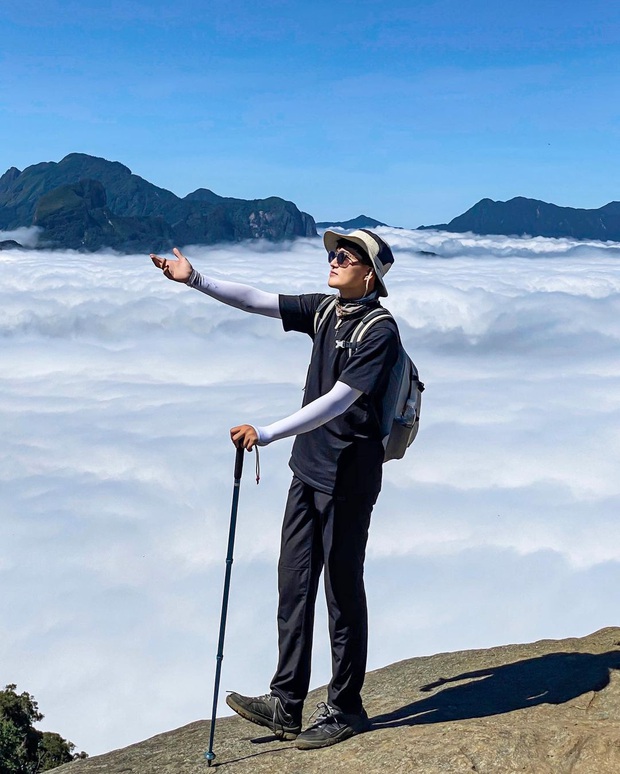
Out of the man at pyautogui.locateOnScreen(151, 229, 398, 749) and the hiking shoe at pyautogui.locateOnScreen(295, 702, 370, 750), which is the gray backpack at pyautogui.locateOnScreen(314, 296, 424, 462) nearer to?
the man at pyautogui.locateOnScreen(151, 229, 398, 749)

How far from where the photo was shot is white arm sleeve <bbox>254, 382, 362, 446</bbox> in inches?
213

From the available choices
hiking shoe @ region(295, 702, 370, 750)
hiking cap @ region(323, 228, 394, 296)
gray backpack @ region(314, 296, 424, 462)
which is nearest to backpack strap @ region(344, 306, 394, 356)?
gray backpack @ region(314, 296, 424, 462)

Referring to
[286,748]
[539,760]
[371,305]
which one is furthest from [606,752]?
[371,305]

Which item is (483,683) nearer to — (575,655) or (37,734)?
(575,655)

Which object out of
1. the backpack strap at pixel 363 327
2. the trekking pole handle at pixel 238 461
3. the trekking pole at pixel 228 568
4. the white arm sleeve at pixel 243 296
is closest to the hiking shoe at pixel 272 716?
the trekking pole at pixel 228 568

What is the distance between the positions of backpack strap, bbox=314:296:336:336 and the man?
30 millimetres

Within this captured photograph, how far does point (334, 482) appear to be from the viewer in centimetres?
586

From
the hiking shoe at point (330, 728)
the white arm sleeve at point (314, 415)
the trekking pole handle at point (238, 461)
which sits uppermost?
the white arm sleeve at point (314, 415)

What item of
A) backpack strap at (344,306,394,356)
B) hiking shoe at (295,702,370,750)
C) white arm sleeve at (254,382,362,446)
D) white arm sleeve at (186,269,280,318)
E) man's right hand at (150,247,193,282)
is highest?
man's right hand at (150,247,193,282)

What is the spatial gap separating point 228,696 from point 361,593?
1.33 meters

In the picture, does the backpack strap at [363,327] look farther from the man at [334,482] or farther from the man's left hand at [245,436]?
the man's left hand at [245,436]

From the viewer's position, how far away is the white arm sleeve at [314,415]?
542 centimetres

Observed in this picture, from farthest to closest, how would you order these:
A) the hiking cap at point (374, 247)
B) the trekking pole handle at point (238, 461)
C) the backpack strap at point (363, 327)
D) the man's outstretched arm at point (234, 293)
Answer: the man's outstretched arm at point (234, 293)
the hiking cap at point (374, 247)
the backpack strap at point (363, 327)
the trekking pole handle at point (238, 461)

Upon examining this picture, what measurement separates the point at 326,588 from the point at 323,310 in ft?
6.47
